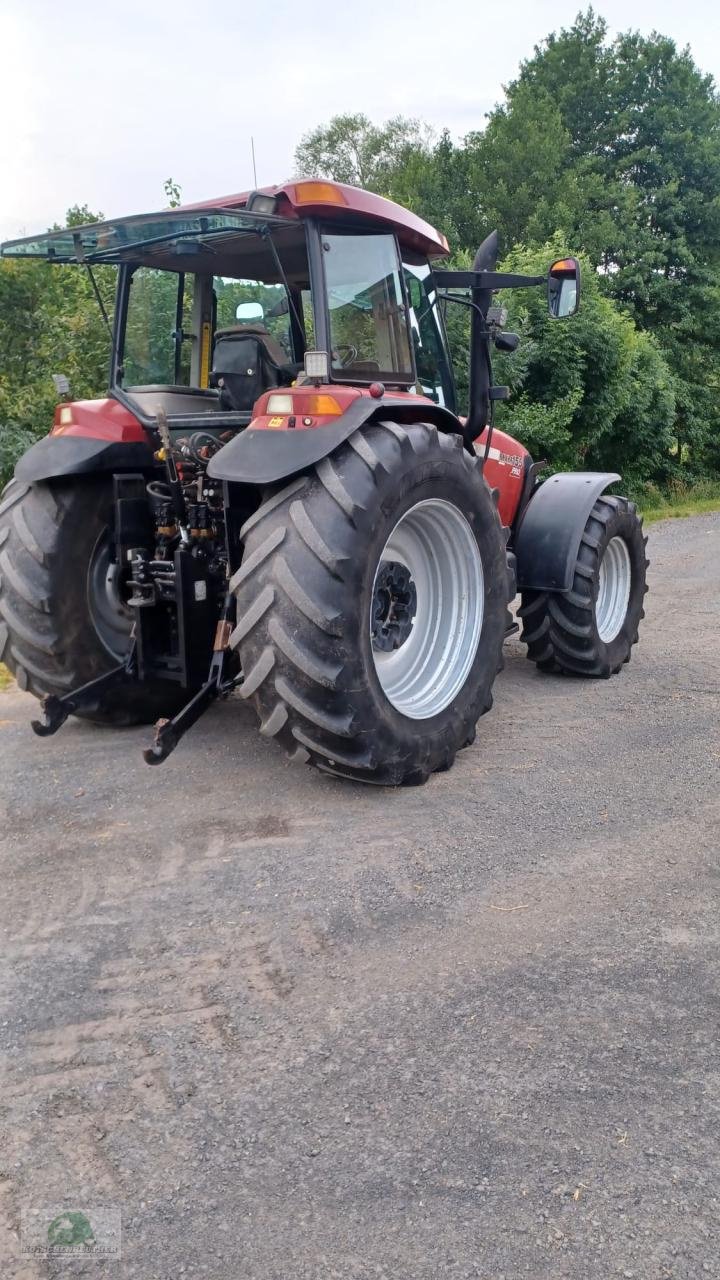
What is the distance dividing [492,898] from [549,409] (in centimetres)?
1137

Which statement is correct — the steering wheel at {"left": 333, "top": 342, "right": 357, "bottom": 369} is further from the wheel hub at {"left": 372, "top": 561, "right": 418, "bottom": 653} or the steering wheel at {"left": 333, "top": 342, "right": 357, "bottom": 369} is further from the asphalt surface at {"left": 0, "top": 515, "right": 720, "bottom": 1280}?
the asphalt surface at {"left": 0, "top": 515, "right": 720, "bottom": 1280}

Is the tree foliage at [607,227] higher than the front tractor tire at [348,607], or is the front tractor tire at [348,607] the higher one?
the tree foliage at [607,227]

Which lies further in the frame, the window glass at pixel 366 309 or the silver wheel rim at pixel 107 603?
the silver wheel rim at pixel 107 603

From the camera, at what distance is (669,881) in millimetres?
3385

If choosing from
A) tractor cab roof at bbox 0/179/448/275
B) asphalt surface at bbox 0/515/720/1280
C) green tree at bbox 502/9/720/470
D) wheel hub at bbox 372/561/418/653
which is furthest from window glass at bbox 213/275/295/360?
green tree at bbox 502/9/720/470

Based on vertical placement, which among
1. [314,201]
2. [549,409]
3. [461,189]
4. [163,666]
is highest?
[461,189]

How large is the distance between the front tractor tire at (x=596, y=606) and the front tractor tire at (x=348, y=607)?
1.49 meters

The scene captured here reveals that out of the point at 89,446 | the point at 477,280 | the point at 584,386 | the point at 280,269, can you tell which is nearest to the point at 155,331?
the point at 89,446

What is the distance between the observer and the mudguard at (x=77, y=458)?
4543mm

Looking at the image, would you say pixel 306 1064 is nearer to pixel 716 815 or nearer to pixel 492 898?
pixel 492 898

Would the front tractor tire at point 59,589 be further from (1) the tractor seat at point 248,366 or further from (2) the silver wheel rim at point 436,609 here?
(2) the silver wheel rim at point 436,609

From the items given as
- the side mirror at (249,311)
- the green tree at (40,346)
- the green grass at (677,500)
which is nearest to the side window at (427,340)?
the side mirror at (249,311)

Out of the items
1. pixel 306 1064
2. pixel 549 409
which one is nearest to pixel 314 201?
pixel 306 1064

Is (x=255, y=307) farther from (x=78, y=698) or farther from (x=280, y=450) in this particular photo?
(x=78, y=698)
